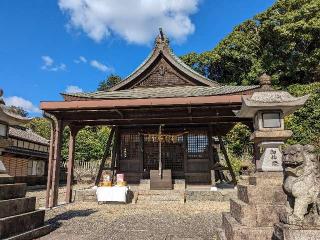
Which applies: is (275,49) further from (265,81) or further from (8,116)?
(8,116)

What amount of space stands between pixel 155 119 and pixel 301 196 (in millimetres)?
8835

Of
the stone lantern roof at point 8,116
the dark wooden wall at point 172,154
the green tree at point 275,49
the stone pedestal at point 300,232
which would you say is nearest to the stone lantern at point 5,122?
the stone lantern roof at point 8,116

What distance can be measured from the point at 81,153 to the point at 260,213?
83.7 ft

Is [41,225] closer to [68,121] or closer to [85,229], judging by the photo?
[85,229]

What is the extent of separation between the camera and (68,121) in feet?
38.1

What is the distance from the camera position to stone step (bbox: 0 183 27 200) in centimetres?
534

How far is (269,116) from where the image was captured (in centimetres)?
552

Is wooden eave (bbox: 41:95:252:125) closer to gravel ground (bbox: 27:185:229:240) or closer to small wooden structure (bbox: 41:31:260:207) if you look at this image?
small wooden structure (bbox: 41:31:260:207)

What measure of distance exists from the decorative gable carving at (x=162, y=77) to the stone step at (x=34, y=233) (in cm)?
1010

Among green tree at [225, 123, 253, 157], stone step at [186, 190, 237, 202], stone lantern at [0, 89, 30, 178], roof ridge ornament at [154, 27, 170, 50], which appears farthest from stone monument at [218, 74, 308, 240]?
green tree at [225, 123, 253, 157]

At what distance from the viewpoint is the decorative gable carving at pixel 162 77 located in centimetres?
1513

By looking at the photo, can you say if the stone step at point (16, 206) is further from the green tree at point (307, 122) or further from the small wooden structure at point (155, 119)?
the green tree at point (307, 122)

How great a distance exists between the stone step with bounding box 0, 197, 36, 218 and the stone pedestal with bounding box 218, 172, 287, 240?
390cm

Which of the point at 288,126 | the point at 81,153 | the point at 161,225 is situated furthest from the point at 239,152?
the point at 161,225
